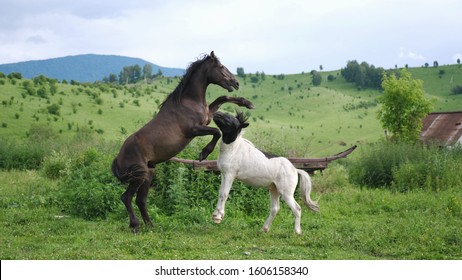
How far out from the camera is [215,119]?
912 cm

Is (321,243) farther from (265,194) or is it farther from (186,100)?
(265,194)

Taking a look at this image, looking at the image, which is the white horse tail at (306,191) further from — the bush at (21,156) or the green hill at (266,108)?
the bush at (21,156)

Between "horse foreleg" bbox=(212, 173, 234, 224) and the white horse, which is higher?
the white horse

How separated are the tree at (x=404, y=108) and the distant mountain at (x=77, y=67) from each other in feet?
398

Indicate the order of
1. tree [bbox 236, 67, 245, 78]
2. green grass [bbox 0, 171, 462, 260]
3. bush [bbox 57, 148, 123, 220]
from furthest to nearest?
tree [bbox 236, 67, 245, 78] → bush [bbox 57, 148, 123, 220] → green grass [bbox 0, 171, 462, 260]

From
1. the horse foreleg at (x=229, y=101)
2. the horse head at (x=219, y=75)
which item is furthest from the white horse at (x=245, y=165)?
Answer: the horse head at (x=219, y=75)

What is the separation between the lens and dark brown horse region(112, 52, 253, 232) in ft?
29.9

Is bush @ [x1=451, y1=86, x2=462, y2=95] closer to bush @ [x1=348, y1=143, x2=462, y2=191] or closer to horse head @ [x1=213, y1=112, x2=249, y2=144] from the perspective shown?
bush @ [x1=348, y1=143, x2=462, y2=191]

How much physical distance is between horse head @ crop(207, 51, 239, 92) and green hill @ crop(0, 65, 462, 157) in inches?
248

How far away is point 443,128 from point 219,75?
29130 mm

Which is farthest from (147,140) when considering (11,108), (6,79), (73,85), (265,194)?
(73,85)

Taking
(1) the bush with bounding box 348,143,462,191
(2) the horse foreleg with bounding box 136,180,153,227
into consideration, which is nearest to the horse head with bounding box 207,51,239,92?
(2) the horse foreleg with bounding box 136,180,153,227

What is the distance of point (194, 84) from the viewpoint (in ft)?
30.7

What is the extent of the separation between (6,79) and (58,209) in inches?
1554
